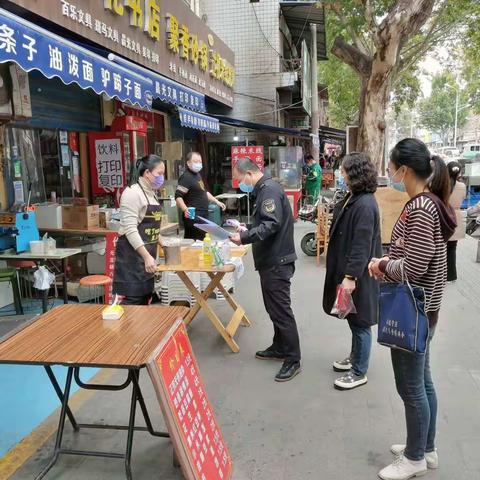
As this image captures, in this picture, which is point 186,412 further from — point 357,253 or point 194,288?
point 194,288

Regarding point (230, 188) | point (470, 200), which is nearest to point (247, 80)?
point (230, 188)

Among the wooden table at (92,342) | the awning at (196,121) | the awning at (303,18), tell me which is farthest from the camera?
the awning at (303,18)

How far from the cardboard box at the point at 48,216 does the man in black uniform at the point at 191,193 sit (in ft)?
4.97

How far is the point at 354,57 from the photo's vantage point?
563 inches

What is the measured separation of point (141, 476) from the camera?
2.78 meters

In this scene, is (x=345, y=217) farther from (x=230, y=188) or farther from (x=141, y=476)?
(x=230, y=188)

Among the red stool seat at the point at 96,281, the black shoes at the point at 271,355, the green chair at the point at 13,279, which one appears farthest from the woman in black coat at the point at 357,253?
the green chair at the point at 13,279

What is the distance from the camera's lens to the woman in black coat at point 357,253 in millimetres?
3557

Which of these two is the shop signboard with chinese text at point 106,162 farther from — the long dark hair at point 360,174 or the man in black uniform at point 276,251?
the long dark hair at point 360,174

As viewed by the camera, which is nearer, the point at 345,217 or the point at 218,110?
the point at 345,217

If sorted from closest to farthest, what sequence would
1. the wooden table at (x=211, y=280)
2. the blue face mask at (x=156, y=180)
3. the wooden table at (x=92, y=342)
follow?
the wooden table at (x=92, y=342) → the blue face mask at (x=156, y=180) → the wooden table at (x=211, y=280)

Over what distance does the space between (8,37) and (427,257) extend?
3.28 meters

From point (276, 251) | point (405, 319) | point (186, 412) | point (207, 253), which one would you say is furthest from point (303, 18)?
point (186, 412)

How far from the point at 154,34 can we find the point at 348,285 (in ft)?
19.0
